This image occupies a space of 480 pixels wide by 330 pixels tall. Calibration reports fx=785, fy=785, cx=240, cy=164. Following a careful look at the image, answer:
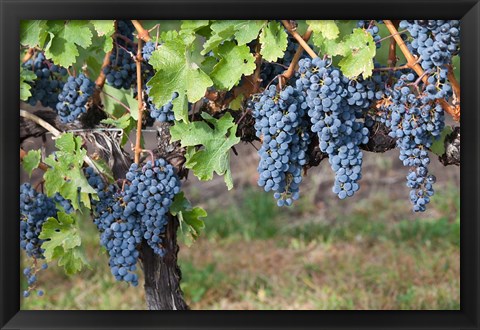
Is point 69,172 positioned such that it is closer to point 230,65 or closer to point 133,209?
point 133,209

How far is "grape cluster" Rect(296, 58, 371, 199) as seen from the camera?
6.97 feet

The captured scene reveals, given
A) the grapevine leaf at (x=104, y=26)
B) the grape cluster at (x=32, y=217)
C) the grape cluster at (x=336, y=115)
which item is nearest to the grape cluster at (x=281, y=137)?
the grape cluster at (x=336, y=115)

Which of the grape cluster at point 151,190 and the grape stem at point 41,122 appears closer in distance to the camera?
the grape cluster at point 151,190

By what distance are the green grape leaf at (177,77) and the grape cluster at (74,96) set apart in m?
0.46

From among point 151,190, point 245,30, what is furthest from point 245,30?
point 151,190

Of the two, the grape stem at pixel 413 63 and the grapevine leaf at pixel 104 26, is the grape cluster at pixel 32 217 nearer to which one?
the grapevine leaf at pixel 104 26

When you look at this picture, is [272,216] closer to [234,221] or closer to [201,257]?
[234,221]

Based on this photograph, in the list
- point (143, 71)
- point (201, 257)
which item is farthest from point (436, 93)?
point (201, 257)

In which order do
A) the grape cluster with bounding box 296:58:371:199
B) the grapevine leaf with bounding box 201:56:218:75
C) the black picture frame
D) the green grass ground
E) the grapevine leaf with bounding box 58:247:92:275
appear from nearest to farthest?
the black picture frame < the grape cluster with bounding box 296:58:371:199 < the grapevine leaf with bounding box 201:56:218:75 < the grapevine leaf with bounding box 58:247:92:275 < the green grass ground

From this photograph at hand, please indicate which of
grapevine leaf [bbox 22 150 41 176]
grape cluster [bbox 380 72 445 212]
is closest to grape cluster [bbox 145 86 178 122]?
grapevine leaf [bbox 22 150 41 176]

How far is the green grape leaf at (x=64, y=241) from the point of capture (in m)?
2.44

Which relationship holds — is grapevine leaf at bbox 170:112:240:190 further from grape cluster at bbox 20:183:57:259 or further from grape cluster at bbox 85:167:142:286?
grape cluster at bbox 20:183:57:259

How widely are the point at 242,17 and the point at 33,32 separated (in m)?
0.67

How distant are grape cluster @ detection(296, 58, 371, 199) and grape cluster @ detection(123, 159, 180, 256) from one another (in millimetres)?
477
